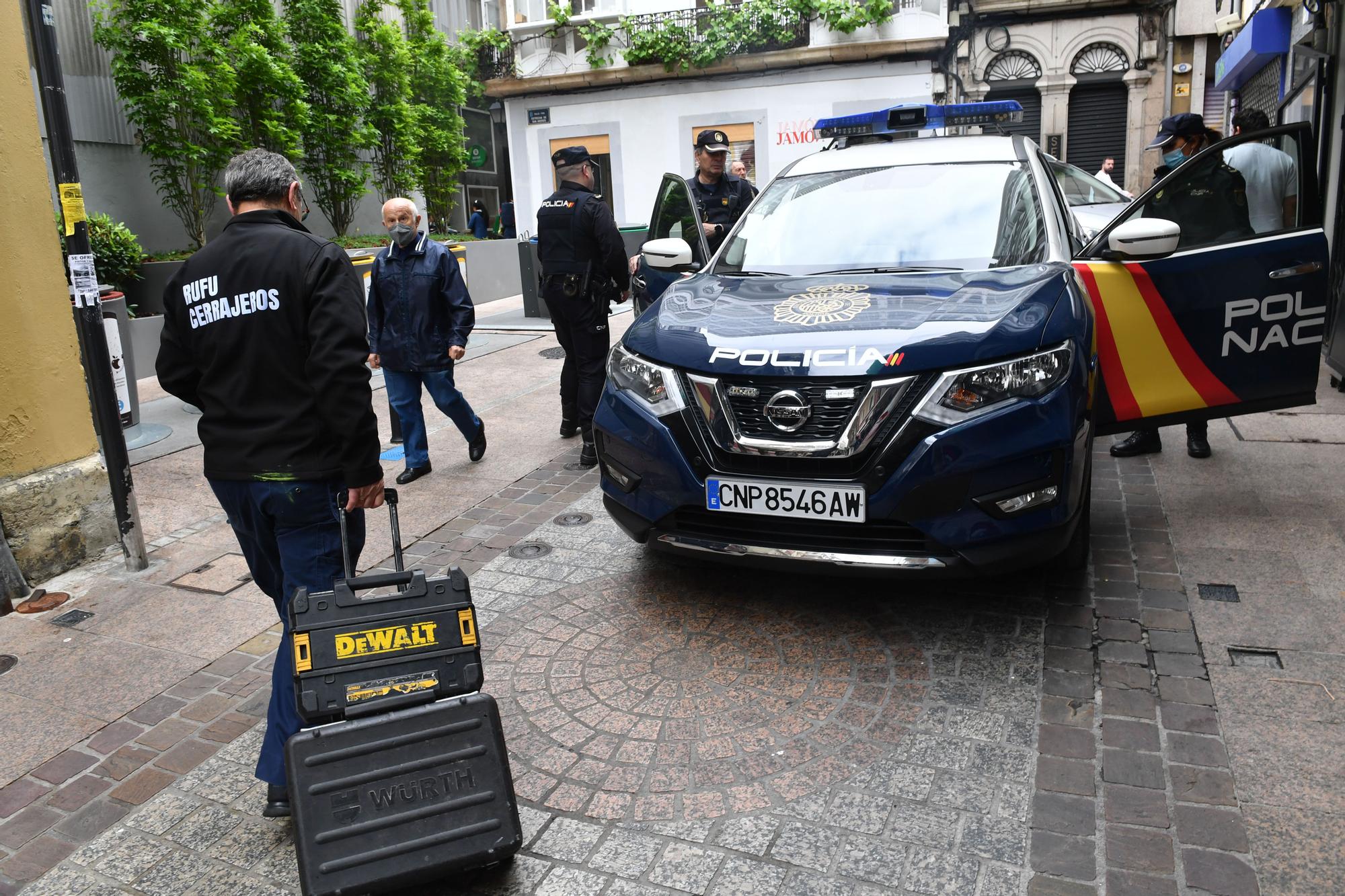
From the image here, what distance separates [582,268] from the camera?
6.63 meters

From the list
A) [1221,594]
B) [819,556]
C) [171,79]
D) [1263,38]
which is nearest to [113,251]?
[171,79]

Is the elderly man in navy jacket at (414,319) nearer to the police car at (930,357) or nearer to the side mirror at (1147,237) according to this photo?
the police car at (930,357)

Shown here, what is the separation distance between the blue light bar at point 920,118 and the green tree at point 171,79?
717 centimetres

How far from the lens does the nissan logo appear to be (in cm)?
362

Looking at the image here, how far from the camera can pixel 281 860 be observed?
2.83 metres

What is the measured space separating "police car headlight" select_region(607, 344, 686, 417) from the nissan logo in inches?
15.1

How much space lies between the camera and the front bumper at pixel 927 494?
353 cm

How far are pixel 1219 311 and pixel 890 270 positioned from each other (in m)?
1.58

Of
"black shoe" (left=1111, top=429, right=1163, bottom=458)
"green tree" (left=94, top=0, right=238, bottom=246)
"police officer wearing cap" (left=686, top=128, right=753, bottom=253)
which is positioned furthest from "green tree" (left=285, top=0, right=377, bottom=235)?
"black shoe" (left=1111, top=429, right=1163, bottom=458)

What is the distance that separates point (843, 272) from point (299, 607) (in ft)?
9.40

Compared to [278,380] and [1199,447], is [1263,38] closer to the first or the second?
[1199,447]

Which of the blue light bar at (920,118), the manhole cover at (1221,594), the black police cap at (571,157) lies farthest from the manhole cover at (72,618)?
the blue light bar at (920,118)

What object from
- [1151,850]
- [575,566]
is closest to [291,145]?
[575,566]

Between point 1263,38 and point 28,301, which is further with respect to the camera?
point 1263,38
